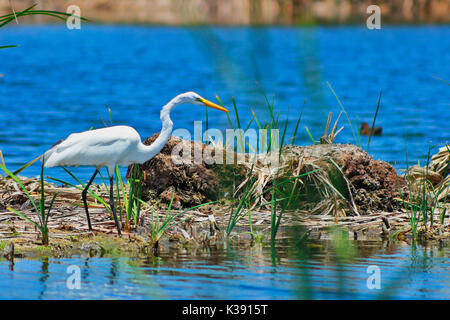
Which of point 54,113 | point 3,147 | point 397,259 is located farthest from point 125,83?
point 397,259

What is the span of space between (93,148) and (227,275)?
2.21 metres

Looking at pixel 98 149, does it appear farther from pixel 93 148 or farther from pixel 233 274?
pixel 233 274

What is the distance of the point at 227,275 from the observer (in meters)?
6.13

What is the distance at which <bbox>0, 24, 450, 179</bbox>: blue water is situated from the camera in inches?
80.7

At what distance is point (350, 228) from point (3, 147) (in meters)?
9.71

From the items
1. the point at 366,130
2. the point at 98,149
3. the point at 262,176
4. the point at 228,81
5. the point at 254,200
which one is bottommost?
the point at 254,200

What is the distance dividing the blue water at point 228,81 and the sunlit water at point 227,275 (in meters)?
1.33

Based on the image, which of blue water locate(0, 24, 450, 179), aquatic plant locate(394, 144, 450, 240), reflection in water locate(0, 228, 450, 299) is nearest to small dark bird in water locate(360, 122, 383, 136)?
blue water locate(0, 24, 450, 179)

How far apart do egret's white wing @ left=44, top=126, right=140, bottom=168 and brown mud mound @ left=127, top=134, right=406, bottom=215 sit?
3.64 ft

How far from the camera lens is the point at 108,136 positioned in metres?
7.56

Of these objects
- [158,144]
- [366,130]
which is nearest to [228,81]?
[158,144]

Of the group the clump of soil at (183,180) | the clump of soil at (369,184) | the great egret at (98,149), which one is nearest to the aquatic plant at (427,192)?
the clump of soil at (369,184)

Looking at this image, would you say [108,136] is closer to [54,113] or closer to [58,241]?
[58,241]

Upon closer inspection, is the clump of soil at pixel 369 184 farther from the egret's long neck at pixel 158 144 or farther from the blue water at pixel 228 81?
the egret's long neck at pixel 158 144
